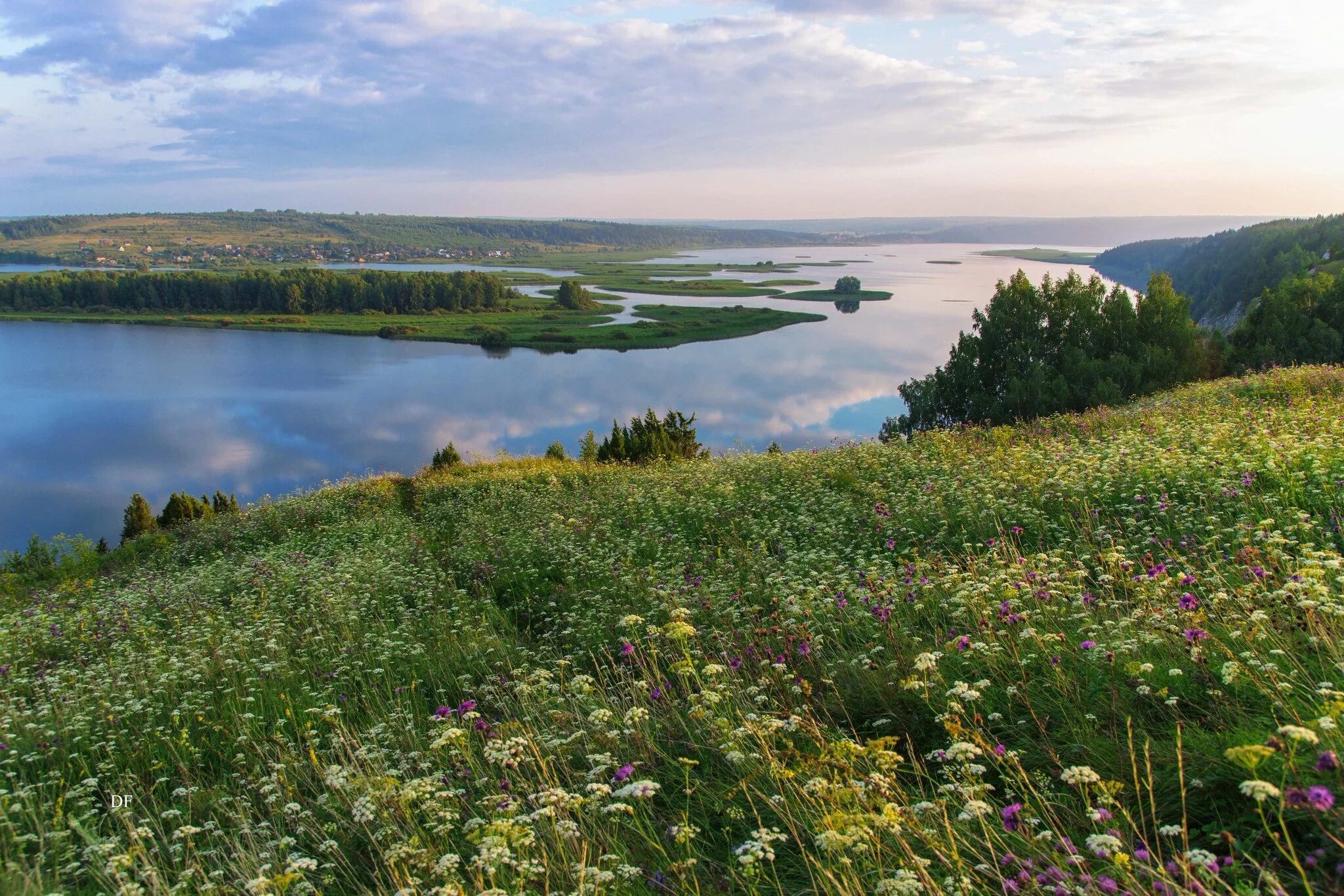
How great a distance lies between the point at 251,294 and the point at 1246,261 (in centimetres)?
13828

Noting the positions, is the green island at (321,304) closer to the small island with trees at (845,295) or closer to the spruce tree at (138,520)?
the small island with trees at (845,295)

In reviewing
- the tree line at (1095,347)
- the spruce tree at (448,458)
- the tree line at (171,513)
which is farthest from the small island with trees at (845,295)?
the tree line at (171,513)

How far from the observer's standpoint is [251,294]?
114 meters

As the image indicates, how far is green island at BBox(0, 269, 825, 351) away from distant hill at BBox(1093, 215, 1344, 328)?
157 feet

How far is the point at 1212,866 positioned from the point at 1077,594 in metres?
2.40

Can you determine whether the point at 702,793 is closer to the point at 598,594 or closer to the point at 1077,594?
the point at 1077,594

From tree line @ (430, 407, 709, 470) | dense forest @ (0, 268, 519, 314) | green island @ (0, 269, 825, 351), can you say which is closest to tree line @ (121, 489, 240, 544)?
tree line @ (430, 407, 709, 470)

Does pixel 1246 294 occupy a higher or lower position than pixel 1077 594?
higher

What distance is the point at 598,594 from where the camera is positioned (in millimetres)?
6730

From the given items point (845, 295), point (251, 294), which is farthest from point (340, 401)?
point (845, 295)

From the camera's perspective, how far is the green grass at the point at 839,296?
4786 inches

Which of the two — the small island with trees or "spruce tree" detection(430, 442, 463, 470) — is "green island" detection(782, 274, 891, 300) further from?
"spruce tree" detection(430, 442, 463, 470)

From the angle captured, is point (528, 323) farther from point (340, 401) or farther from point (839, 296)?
point (839, 296)

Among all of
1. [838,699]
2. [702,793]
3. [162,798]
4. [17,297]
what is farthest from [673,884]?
[17,297]
